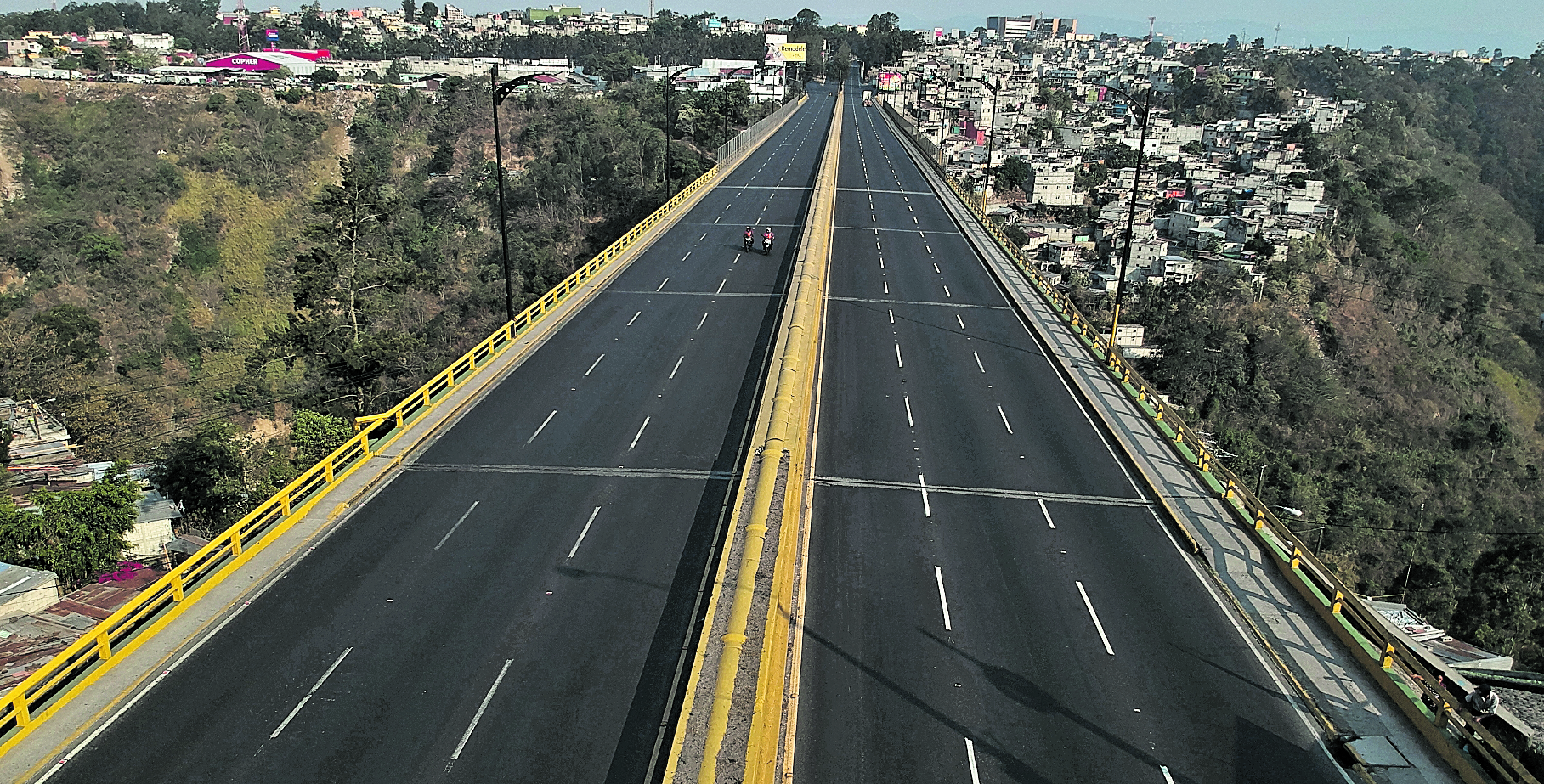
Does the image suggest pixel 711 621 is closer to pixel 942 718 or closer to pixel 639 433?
pixel 942 718

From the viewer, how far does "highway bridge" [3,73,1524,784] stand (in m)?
12.9

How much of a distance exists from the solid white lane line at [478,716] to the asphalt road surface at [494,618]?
0.17ft

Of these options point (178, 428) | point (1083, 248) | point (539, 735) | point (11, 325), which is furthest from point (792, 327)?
point (1083, 248)

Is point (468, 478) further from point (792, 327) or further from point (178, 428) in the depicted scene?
point (178, 428)

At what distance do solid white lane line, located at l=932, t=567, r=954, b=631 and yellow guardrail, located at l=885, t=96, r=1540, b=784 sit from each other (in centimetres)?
564

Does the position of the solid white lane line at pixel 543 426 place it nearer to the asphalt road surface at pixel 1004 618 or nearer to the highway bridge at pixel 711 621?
the highway bridge at pixel 711 621

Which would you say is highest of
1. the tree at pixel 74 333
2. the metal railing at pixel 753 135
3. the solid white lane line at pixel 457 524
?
the metal railing at pixel 753 135

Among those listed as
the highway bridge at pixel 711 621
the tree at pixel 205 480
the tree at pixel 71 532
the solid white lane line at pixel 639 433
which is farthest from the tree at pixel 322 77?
the highway bridge at pixel 711 621

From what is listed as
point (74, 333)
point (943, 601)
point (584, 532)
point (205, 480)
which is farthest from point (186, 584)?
point (74, 333)

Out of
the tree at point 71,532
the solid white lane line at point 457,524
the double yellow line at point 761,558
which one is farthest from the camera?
the tree at point 71,532

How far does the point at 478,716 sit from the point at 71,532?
17974 millimetres

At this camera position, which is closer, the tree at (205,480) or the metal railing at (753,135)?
the tree at (205,480)

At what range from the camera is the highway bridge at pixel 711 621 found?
12930 mm

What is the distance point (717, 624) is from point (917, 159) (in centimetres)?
8137
